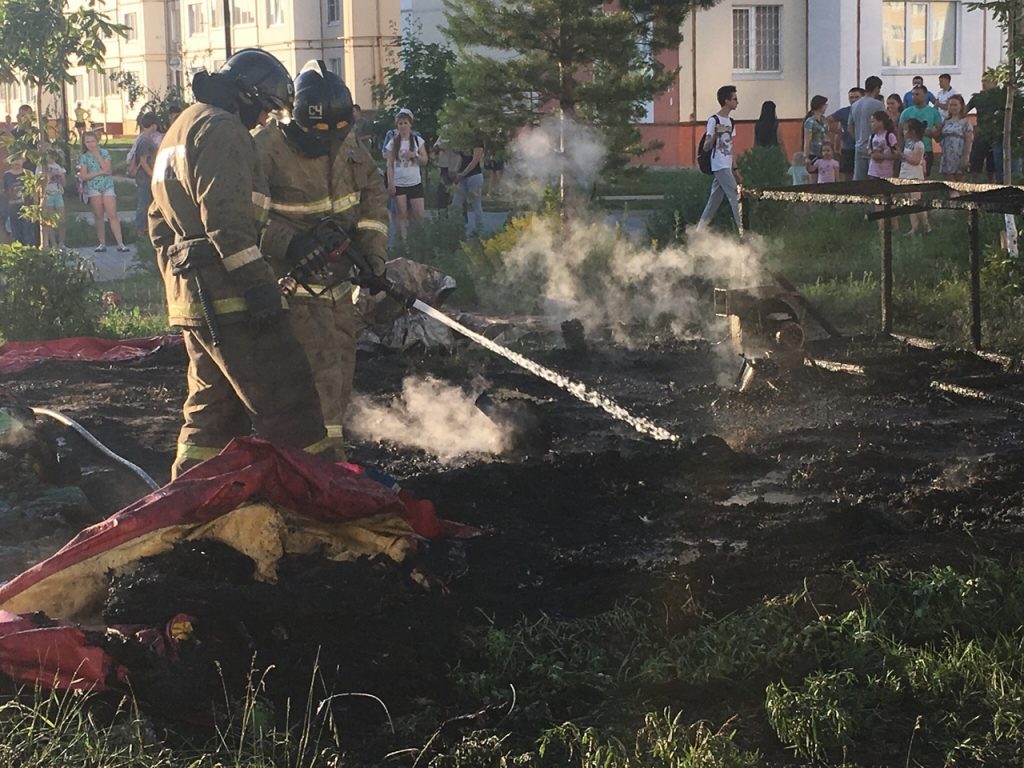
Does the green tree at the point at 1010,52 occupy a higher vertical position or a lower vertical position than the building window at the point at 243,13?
lower

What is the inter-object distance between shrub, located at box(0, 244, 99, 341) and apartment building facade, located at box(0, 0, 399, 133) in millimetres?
27809

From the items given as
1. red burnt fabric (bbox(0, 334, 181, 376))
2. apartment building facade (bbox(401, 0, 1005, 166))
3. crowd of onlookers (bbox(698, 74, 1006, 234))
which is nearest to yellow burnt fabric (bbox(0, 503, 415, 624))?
red burnt fabric (bbox(0, 334, 181, 376))

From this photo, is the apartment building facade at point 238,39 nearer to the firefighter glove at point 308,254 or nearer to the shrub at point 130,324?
the shrub at point 130,324

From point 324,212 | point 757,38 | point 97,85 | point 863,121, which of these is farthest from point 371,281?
point 97,85

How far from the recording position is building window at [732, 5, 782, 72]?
34625mm

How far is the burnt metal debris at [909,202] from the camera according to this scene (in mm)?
8914

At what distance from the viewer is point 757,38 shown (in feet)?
114

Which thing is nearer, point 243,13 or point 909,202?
point 909,202

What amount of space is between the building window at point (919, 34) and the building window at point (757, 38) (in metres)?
2.83

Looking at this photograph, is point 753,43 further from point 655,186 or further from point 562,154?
point 562,154

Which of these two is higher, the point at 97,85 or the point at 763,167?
the point at 97,85

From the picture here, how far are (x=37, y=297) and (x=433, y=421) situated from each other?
4.87 metres

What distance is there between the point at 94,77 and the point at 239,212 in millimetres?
61100

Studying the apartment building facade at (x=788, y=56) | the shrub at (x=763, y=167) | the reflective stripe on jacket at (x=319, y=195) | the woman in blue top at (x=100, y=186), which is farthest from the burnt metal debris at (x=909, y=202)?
the apartment building facade at (x=788, y=56)
